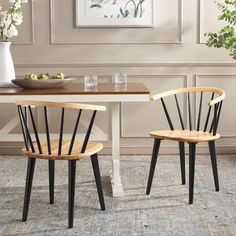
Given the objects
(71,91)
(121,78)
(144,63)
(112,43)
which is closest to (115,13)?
(112,43)

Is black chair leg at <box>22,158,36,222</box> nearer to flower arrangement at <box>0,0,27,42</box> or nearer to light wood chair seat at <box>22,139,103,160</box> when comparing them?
light wood chair seat at <box>22,139,103,160</box>

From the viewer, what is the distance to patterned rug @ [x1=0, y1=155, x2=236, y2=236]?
3.00 metres

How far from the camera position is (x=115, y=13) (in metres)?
5.08

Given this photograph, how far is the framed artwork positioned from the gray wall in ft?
0.22

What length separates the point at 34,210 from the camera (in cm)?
336

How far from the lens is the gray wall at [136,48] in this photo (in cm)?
513

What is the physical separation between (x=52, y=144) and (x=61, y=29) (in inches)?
83.4

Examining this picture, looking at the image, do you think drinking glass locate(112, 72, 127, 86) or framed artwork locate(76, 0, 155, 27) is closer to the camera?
drinking glass locate(112, 72, 127, 86)

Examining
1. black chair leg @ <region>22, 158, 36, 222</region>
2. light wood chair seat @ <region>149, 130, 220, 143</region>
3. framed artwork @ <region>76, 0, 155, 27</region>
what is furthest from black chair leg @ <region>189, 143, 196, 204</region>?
framed artwork @ <region>76, 0, 155, 27</region>

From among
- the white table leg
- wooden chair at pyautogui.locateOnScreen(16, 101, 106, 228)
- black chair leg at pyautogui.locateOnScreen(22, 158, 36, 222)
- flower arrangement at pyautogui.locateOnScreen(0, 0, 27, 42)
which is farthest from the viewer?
flower arrangement at pyautogui.locateOnScreen(0, 0, 27, 42)

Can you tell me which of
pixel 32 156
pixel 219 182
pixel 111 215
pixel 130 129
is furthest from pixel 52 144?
pixel 130 129

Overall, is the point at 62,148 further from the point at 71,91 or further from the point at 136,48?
the point at 136,48

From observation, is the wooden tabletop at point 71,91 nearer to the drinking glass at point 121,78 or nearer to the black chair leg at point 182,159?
the drinking glass at point 121,78

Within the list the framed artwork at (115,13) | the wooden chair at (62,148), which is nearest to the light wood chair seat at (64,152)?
the wooden chair at (62,148)
